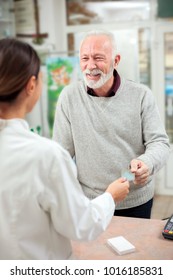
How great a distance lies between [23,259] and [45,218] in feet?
0.45

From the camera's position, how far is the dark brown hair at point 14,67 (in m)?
0.92

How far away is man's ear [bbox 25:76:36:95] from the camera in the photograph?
0.97 meters

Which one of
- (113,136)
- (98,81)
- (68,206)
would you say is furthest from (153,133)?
(68,206)

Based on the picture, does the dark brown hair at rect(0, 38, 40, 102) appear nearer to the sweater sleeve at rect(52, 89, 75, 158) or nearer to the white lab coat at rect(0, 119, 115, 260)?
the white lab coat at rect(0, 119, 115, 260)

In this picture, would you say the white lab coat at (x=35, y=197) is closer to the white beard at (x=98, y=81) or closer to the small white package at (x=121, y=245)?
the small white package at (x=121, y=245)

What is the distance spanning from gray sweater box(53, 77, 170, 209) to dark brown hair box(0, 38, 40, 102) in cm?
82

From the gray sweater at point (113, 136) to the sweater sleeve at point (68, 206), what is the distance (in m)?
0.70

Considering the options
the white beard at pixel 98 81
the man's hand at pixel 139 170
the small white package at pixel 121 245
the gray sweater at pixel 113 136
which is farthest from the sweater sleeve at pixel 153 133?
the small white package at pixel 121 245

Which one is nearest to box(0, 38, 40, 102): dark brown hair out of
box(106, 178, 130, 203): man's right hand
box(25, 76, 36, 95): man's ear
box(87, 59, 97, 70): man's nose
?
box(25, 76, 36, 95): man's ear

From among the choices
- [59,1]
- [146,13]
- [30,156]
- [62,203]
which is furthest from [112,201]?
[59,1]

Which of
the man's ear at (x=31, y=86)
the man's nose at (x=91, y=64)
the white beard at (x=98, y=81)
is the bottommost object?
the white beard at (x=98, y=81)

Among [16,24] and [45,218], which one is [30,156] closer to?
[45,218]

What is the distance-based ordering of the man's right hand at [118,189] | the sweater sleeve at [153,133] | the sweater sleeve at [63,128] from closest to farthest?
the man's right hand at [118,189], the sweater sleeve at [153,133], the sweater sleeve at [63,128]

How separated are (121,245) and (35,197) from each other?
0.50 m
